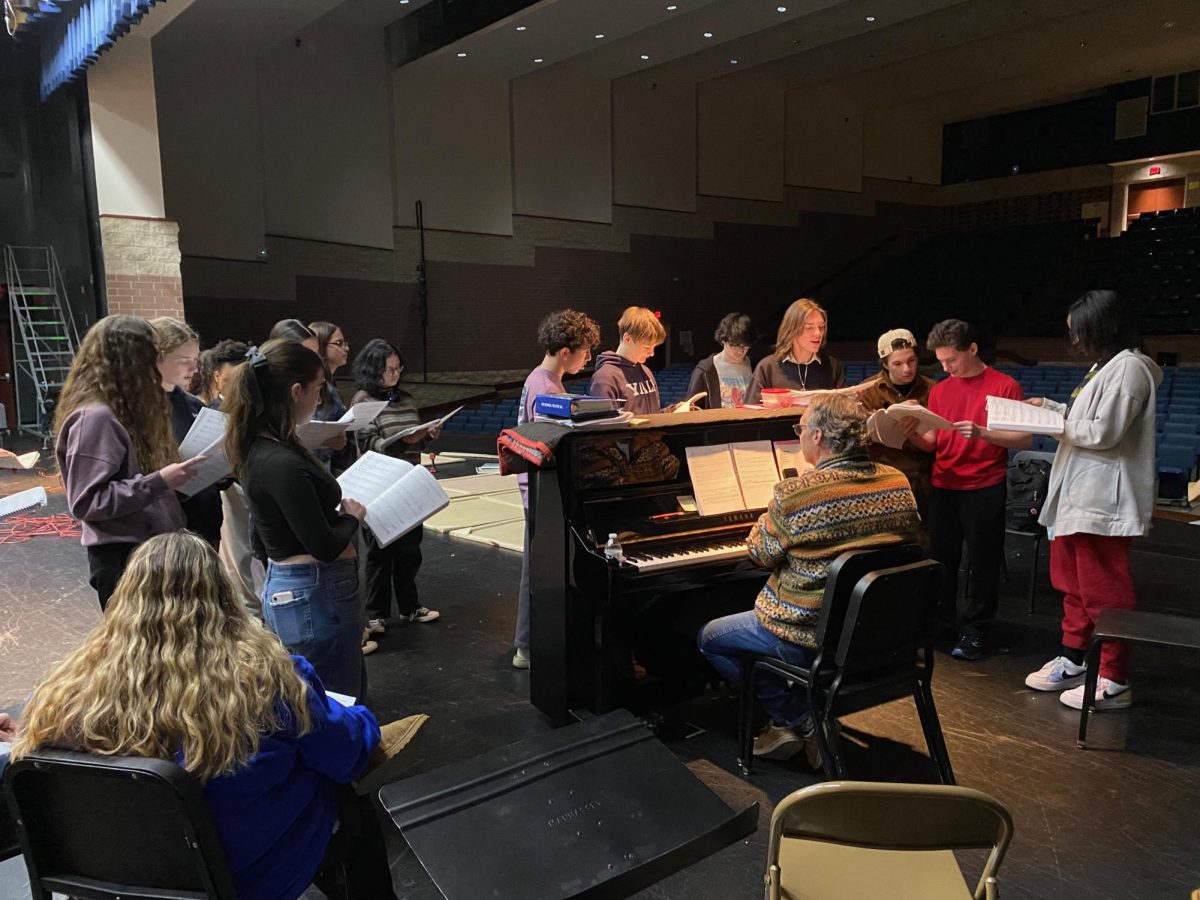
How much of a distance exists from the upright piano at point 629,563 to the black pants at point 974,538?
1.00m

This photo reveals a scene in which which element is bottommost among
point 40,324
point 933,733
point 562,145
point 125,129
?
point 933,733

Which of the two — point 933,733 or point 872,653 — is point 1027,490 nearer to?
point 933,733

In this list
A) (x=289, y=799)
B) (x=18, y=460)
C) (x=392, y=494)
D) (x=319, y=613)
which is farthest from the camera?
(x=18, y=460)

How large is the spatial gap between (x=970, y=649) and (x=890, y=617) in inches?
62.1

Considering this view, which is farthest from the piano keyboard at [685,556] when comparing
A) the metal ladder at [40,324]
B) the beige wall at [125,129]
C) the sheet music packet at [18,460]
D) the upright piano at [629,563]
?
the metal ladder at [40,324]

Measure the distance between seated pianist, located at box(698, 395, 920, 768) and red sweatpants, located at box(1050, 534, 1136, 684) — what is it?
1112 millimetres

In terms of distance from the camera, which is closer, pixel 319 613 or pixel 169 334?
pixel 319 613

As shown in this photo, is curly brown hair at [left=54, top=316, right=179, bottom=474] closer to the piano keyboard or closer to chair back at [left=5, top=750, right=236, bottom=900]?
chair back at [left=5, top=750, right=236, bottom=900]

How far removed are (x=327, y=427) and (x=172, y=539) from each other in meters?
1.31

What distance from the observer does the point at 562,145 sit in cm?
1432

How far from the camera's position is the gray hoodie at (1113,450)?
9.82 feet

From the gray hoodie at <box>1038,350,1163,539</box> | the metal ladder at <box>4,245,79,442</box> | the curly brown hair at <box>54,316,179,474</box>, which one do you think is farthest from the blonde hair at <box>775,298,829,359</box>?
the metal ladder at <box>4,245,79,442</box>

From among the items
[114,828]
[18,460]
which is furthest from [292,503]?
[18,460]

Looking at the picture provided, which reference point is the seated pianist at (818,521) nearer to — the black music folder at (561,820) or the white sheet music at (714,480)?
the white sheet music at (714,480)
